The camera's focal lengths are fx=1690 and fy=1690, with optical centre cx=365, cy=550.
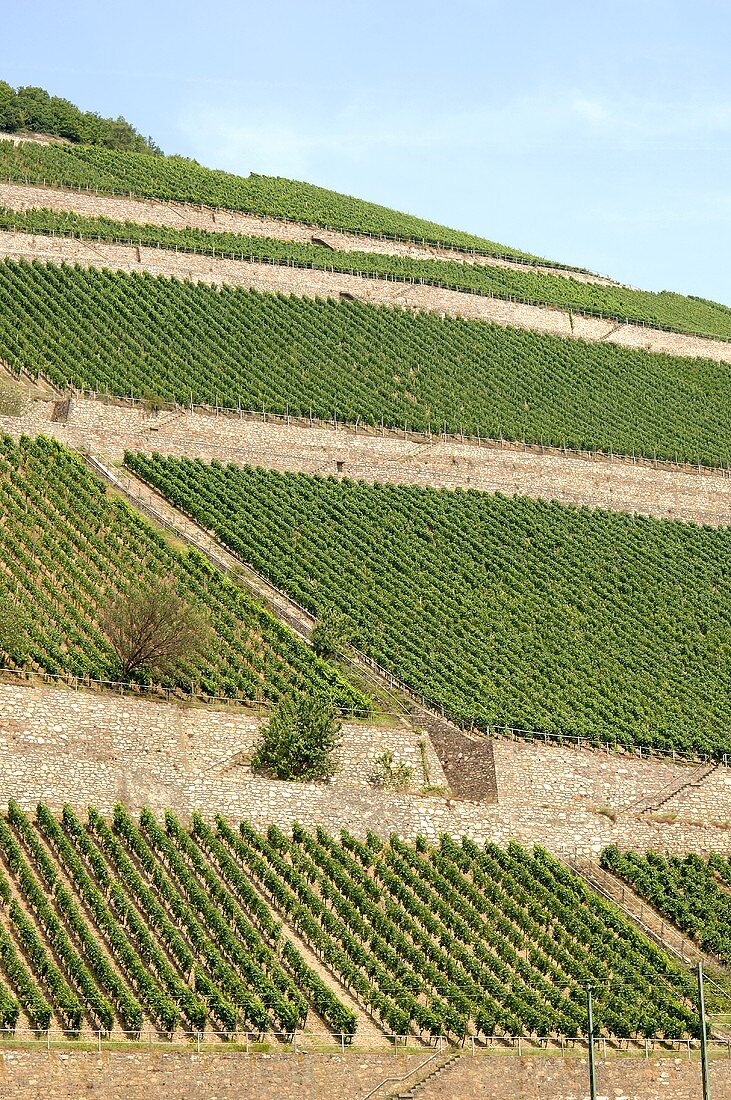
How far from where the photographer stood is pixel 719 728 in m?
56.5

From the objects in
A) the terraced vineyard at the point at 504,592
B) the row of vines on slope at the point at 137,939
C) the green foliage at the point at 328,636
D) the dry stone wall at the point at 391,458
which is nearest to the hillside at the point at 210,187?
the dry stone wall at the point at 391,458

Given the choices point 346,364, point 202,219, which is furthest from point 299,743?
point 202,219

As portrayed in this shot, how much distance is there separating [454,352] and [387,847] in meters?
41.3

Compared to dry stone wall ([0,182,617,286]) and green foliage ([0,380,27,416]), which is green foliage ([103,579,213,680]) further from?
dry stone wall ([0,182,617,286])

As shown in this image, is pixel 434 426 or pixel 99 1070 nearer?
pixel 99 1070

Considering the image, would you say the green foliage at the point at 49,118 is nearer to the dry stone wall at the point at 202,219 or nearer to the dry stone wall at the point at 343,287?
the dry stone wall at the point at 202,219

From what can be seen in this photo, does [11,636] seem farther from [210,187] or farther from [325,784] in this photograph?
[210,187]

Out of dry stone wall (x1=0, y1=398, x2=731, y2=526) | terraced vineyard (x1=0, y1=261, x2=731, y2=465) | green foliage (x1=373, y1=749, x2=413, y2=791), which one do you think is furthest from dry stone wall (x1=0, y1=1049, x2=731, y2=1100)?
terraced vineyard (x1=0, y1=261, x2=731, y2=465)

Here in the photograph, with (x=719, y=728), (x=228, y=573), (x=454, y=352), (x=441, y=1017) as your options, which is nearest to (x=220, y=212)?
(x=454, y=352)

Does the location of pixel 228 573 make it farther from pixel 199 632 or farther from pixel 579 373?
pixel 579 373

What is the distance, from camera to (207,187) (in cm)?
9538

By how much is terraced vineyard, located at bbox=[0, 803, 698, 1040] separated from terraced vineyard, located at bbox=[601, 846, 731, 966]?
1.98 m

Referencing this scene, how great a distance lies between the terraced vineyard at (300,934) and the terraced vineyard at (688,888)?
1.98m

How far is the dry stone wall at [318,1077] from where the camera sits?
33.6 metres
